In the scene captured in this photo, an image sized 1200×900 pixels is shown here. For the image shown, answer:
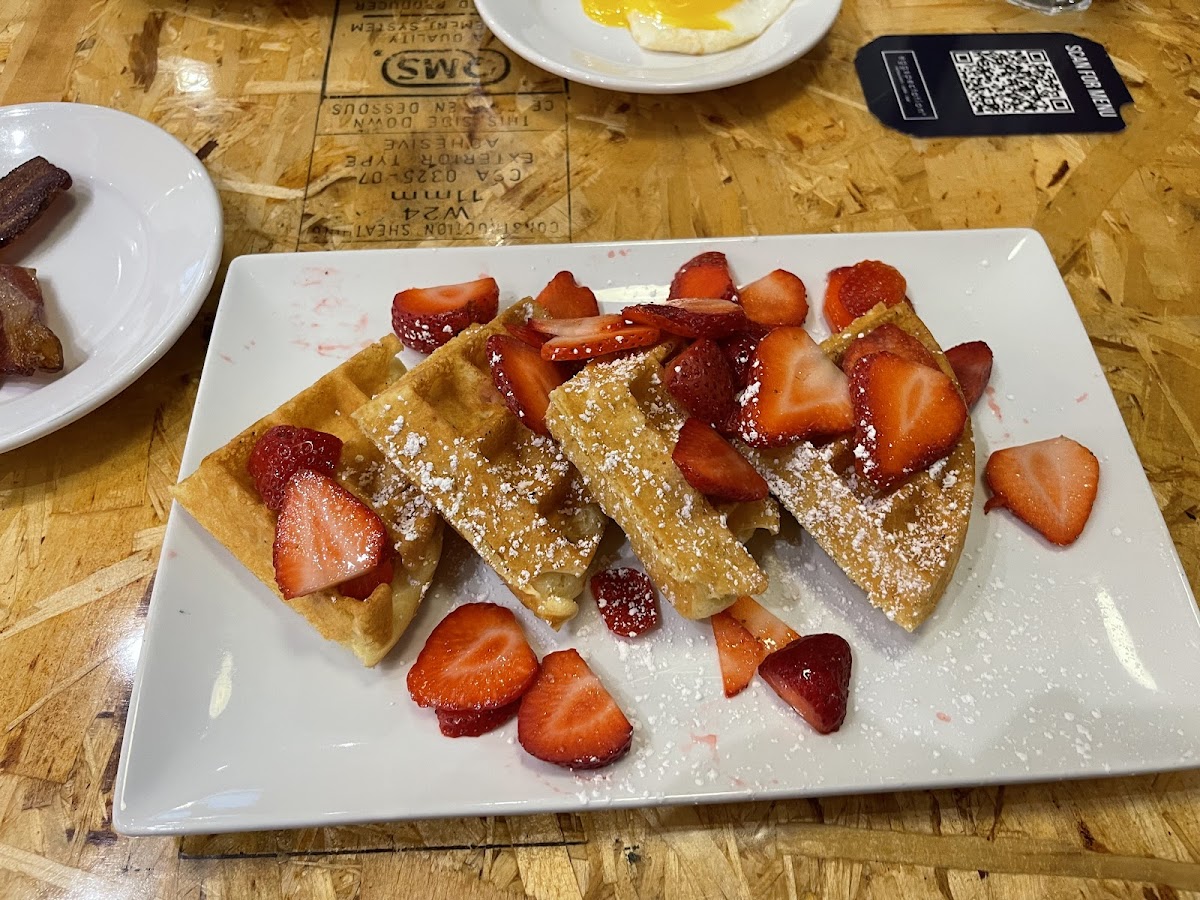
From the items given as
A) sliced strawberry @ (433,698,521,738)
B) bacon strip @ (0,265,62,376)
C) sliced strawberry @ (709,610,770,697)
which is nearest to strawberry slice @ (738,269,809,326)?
sliced strawberry @ (709,610,770,697)

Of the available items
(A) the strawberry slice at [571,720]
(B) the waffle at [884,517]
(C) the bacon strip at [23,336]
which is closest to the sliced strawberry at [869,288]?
(B) the waffle at [884,517]

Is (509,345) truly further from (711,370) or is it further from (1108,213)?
(1108,213)

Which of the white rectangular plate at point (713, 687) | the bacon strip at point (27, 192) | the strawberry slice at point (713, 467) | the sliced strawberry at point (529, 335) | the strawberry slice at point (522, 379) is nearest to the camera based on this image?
the white rectangular plate at point (713, 687)

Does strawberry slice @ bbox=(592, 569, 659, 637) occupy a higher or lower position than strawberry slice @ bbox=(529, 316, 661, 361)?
lower

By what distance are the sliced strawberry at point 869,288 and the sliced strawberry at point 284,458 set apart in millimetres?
1107

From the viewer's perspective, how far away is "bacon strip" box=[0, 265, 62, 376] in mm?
1745

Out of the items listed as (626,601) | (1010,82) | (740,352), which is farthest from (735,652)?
(1010,82)

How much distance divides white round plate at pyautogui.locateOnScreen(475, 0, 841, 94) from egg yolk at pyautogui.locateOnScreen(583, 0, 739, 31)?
1.6 inches

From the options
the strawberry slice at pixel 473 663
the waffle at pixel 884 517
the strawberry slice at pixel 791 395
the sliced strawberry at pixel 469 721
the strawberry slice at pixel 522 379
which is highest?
the strawberry slice at pixel 791 395

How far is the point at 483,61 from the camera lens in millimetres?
2676

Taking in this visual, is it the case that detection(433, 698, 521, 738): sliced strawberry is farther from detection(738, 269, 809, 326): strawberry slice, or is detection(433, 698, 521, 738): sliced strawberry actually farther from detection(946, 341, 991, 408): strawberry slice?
detection(946, 341, 991, 408): strawberry slice

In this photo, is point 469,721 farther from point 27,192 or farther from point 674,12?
point 674,12

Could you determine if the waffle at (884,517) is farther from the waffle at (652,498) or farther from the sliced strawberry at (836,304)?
the sliced strawberry at (836,304)

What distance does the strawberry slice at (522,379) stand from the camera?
1505 mm
